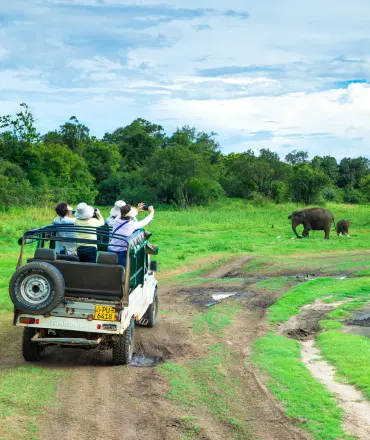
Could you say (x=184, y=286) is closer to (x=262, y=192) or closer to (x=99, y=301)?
(x=99, y=301)

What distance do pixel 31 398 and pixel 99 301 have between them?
73.1 inches

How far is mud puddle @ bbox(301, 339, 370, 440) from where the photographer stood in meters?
7.63

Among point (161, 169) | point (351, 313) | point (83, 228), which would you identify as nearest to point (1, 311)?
point (83, 228)

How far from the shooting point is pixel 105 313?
31.1 feet

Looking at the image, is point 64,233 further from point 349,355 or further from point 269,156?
point 269,156

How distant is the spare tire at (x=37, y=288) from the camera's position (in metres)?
9.40

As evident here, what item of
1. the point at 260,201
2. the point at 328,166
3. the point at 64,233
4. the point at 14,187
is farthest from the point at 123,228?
the point at 328,166

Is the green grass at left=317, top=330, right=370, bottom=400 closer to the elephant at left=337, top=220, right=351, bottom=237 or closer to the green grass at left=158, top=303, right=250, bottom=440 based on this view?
the green grass at left=158, top=303, right=250, bottom=440

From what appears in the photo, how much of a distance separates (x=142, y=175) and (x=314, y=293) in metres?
44.4

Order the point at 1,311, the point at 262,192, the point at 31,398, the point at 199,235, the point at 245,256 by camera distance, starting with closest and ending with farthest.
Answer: the point at 31,398, the point at 1,311, the point at 245,256, the point at 199,235, the point at 262,192

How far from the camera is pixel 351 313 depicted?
15203 millimetres

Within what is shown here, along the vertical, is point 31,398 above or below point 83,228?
below

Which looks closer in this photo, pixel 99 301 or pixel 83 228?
pixel 99 301

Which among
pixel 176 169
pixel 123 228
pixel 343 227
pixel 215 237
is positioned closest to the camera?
pixel 123 228
